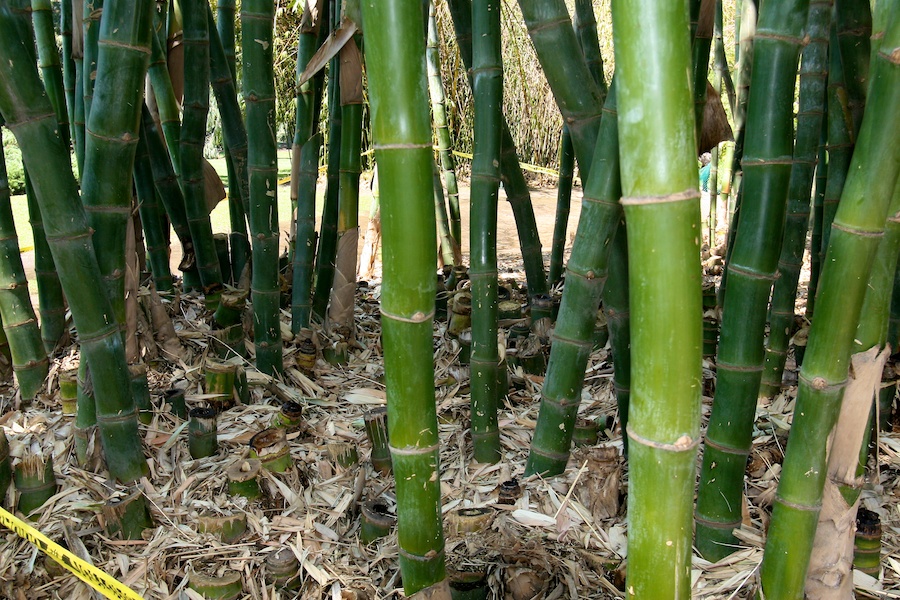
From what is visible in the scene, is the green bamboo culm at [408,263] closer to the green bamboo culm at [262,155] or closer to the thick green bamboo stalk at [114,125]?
the thick green bamboo stalk at [114,125]

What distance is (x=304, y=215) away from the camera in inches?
85.2

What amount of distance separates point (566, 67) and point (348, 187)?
1.04 m

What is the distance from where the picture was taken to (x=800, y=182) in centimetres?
159

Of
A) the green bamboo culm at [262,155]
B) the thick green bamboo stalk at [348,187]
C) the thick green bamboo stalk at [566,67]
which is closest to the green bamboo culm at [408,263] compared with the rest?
the thick green bamboo stalk at [566,67]

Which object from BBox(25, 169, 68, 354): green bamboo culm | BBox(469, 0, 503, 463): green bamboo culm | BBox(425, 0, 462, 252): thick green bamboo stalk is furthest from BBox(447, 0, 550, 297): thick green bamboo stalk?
BBox(425, 0, 462, 252): thick green bamboo stalk

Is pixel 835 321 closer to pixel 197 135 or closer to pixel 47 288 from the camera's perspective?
pixel 197 135

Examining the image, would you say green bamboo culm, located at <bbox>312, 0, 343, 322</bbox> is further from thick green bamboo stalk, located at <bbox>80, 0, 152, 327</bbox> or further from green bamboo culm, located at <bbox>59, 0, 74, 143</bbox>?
thick green bamboo stalk, located at <bbox>80, 0, 152, 327</bbox>

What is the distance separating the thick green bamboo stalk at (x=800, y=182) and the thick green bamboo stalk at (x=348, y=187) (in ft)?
3.28

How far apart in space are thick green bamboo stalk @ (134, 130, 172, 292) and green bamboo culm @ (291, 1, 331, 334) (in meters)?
0.40

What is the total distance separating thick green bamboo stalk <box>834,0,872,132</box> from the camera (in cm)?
119

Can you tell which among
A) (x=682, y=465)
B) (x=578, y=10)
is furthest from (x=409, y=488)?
(x=578, y=10)

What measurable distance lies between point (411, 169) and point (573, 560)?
0.76m

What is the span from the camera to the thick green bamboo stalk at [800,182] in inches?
53.8

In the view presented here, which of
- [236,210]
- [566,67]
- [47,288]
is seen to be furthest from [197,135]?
[566,67]
